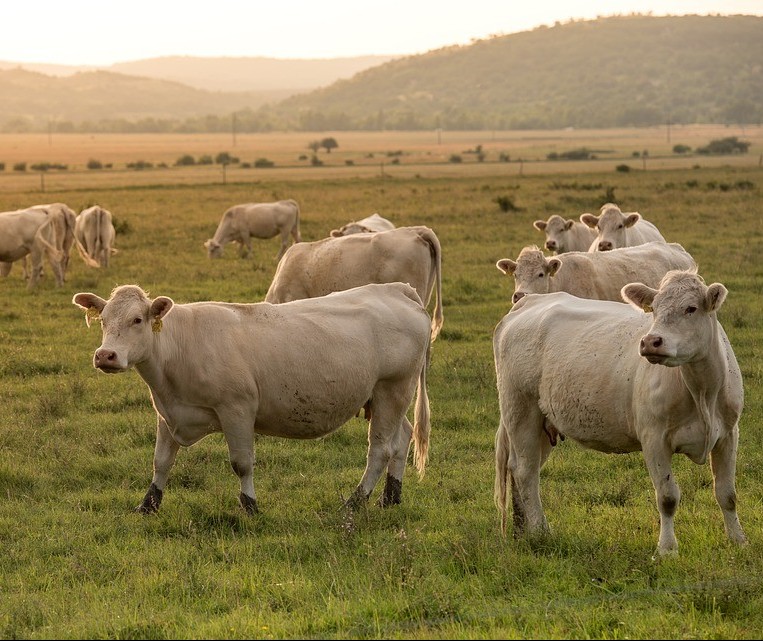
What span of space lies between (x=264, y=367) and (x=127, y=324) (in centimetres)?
108

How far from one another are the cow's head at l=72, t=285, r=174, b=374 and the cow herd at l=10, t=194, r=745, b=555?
1cm

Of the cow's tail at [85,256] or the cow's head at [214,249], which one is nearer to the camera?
the cow's tail at [85,256]

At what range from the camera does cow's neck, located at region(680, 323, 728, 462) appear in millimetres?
6316

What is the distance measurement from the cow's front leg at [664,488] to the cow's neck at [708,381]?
0.88ft

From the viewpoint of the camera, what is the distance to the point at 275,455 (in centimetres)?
978

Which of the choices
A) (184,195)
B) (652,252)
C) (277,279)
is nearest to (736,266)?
(652,252)

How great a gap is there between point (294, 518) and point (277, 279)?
6.37 meters

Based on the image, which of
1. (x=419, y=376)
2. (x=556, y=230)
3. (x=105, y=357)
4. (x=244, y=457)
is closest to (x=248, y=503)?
(x=244, y=457)

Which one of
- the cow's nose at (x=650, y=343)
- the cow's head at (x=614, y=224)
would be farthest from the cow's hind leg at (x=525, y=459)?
the cow's head at (x=614, y=224)

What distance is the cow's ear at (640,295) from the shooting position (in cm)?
650

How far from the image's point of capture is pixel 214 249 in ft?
83.6

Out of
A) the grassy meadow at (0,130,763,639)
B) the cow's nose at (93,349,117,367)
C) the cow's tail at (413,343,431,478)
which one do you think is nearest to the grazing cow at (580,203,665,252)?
the grassy meadow at (0,130,763,639)

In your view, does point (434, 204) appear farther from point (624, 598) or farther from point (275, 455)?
point (624, 598)

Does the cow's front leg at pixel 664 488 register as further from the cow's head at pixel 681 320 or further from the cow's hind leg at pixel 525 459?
the cow's hind leg at pixel 525 459
